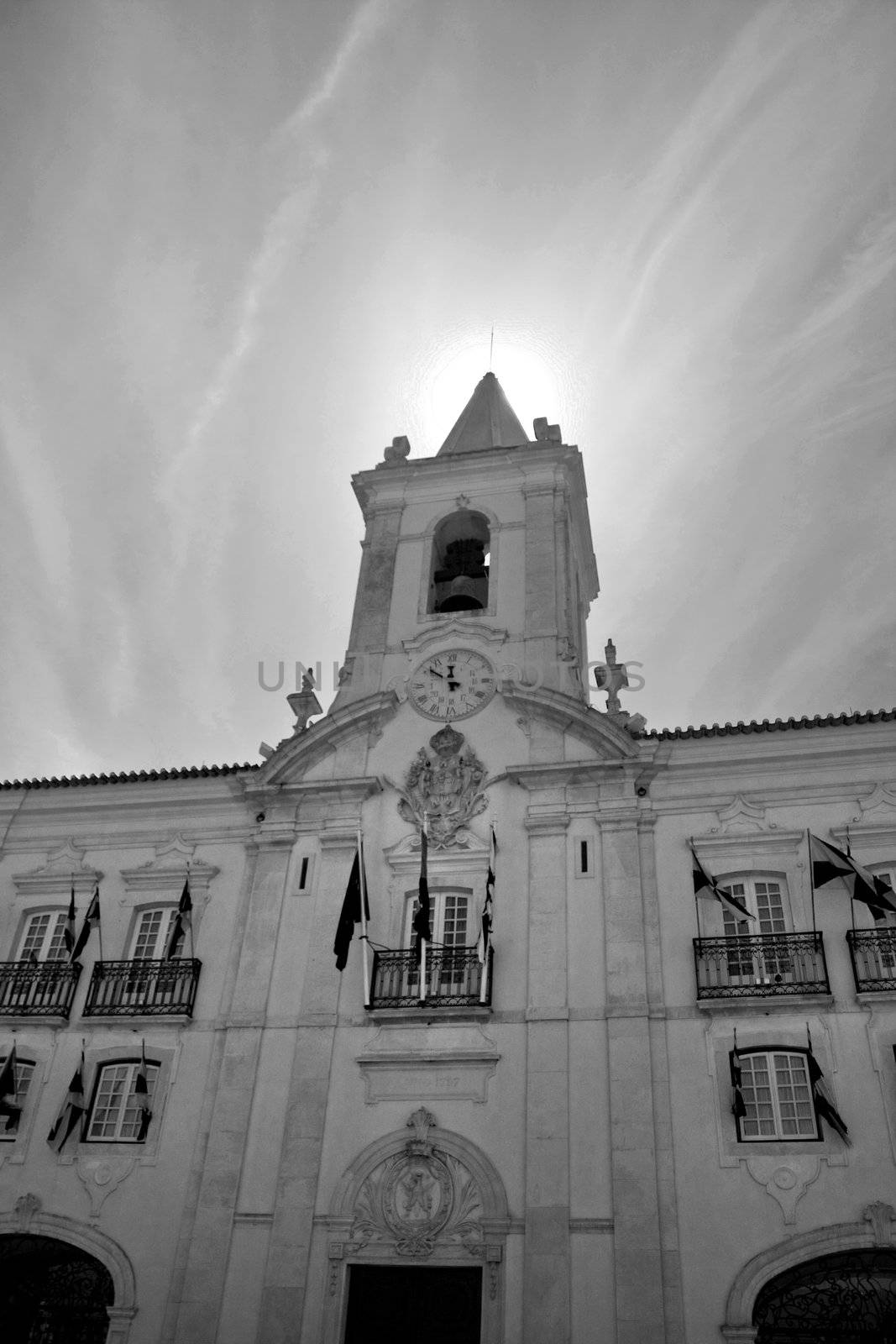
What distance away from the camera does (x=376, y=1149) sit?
54.1ft

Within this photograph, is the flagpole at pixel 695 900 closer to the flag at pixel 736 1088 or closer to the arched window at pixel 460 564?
the flag at pixel 736 1088

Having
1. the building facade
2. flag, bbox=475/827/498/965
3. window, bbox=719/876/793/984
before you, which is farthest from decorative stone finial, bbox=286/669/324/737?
window, bbox=719/876/793/984

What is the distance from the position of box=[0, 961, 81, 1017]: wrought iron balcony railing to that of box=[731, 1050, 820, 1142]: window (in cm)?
1065

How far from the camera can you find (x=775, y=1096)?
51.4ft

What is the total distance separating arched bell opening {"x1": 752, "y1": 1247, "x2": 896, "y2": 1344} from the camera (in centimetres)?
1424

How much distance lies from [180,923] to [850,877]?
10.7m

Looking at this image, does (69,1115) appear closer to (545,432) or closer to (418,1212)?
(418,1212)

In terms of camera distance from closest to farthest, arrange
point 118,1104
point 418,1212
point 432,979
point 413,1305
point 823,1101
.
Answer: point 823,1101, point 413,1305, point 418,1212, point 432,979, point 118,1104

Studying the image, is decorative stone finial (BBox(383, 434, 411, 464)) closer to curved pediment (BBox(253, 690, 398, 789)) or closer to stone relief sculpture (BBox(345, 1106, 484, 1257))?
curved pediment (BBox(253, 690, 398, 789))

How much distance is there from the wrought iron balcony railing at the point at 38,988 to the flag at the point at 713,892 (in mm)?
10247

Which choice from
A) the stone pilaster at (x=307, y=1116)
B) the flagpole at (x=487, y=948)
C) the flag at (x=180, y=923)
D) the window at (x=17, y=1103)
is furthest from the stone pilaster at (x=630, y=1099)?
the window at (x=17, y=1103)

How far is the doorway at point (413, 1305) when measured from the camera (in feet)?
49.6

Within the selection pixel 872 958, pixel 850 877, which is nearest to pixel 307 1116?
pixel 872 958

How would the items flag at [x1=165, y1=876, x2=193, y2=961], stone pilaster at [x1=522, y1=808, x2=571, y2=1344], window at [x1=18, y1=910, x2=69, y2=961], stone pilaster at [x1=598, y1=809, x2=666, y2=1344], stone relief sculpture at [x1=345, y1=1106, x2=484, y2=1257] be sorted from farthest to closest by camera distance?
window at [x1=18, y1=910, x2=69, y2=961]
flag at [x1=165, y1=876, x2=193, y2=961]
stone relief sculpture at [x1=345, y1=1106, x2=484, y2=1257]
stone pilaster at [x1=522, y1=808, x2=571, y2=1344]
stone pilaster at [x1=598, y1=809, x2=666, y2=1344]
